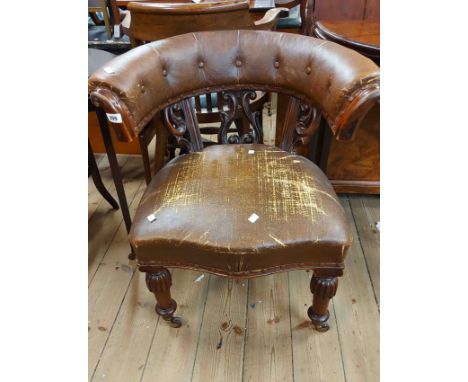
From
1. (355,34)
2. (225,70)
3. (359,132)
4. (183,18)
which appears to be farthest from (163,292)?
(355,34)

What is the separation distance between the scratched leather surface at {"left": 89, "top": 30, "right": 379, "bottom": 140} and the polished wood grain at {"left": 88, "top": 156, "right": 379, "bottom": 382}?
71cm

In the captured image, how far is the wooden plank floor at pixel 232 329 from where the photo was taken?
46.0 inches

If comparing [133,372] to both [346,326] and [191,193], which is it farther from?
[346,326]

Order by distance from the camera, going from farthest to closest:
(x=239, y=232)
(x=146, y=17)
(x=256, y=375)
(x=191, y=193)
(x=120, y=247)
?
1. (x=120, y=247)
2. (x=146, y=17)
3. (x=256, y=375)
4. (x=191, y=193)
5. (x=239, y=232)

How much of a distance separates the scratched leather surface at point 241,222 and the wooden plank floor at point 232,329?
402mm

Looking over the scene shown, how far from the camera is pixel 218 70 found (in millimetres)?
1173

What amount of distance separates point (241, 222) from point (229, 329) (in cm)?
53

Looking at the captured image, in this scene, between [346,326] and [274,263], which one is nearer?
[274,263]

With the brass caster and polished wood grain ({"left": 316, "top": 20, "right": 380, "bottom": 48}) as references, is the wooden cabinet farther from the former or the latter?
the brass caster

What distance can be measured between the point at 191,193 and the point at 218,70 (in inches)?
16.9

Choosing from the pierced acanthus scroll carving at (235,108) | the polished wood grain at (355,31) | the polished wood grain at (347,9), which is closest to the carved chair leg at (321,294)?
the pierced acanthus scroll carving at (235,108)

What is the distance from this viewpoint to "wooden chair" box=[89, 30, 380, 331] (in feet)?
3.06

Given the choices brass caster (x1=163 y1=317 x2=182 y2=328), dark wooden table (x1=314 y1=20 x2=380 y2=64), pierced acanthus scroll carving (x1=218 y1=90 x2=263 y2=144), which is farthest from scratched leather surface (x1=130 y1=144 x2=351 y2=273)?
dark wooden table (x1=314 y1=20 x2=380 y2=64)

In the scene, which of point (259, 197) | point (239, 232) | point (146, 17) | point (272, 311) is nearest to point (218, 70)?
point (146, 17)
